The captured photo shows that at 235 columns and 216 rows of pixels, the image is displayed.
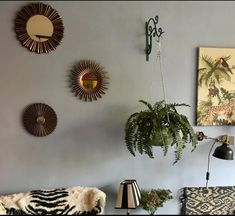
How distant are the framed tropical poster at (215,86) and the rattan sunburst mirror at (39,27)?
47.9 inches

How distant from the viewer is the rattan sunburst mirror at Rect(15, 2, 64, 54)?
2.36m

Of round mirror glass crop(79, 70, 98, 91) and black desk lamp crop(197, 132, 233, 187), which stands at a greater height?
round mirror glass crop(79, 70, 98, 91)

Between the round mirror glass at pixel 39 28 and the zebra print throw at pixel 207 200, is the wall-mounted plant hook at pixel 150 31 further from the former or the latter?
the zebra print throw at pixel 207 200

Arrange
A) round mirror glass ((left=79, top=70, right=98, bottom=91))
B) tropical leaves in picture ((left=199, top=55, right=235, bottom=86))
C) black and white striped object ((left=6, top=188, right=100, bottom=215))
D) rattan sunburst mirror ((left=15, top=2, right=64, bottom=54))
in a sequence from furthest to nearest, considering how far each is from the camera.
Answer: tropical leaves in picture ((left=199, top=55, right=235, bottom=86)), round mirror glass ((left=79, top=70, right=98, bottom=91)), rattan sunburst mirror ((left=15, top=2, right=64, bottom=54)), black and white striped object ((left=6, top=188, right=100, bottom=215))

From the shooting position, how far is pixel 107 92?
2531mm

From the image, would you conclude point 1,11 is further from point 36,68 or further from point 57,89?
point 57,89

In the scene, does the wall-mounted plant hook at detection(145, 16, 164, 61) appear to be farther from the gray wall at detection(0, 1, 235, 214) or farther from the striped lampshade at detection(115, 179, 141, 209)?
the striped lampshade at detection(115, 179, 141, 209)

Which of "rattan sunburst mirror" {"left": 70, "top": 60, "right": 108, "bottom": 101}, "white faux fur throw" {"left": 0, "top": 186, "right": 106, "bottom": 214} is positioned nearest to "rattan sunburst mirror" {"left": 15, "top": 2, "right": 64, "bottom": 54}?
"rattan sunburst mirror" {"left": 70, "top": 60, "right": 108, "bottom": 101}

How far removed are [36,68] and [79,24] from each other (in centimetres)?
49

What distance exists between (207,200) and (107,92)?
4.11ft

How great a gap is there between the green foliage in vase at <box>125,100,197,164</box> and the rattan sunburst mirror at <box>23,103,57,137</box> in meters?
0.63

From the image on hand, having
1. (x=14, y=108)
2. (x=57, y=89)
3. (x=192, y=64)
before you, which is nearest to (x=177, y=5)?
(x=192, y=64)

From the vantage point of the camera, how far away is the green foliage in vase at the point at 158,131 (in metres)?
2.22

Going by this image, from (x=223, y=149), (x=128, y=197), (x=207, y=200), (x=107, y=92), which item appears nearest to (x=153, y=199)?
(x=128, y=197)
